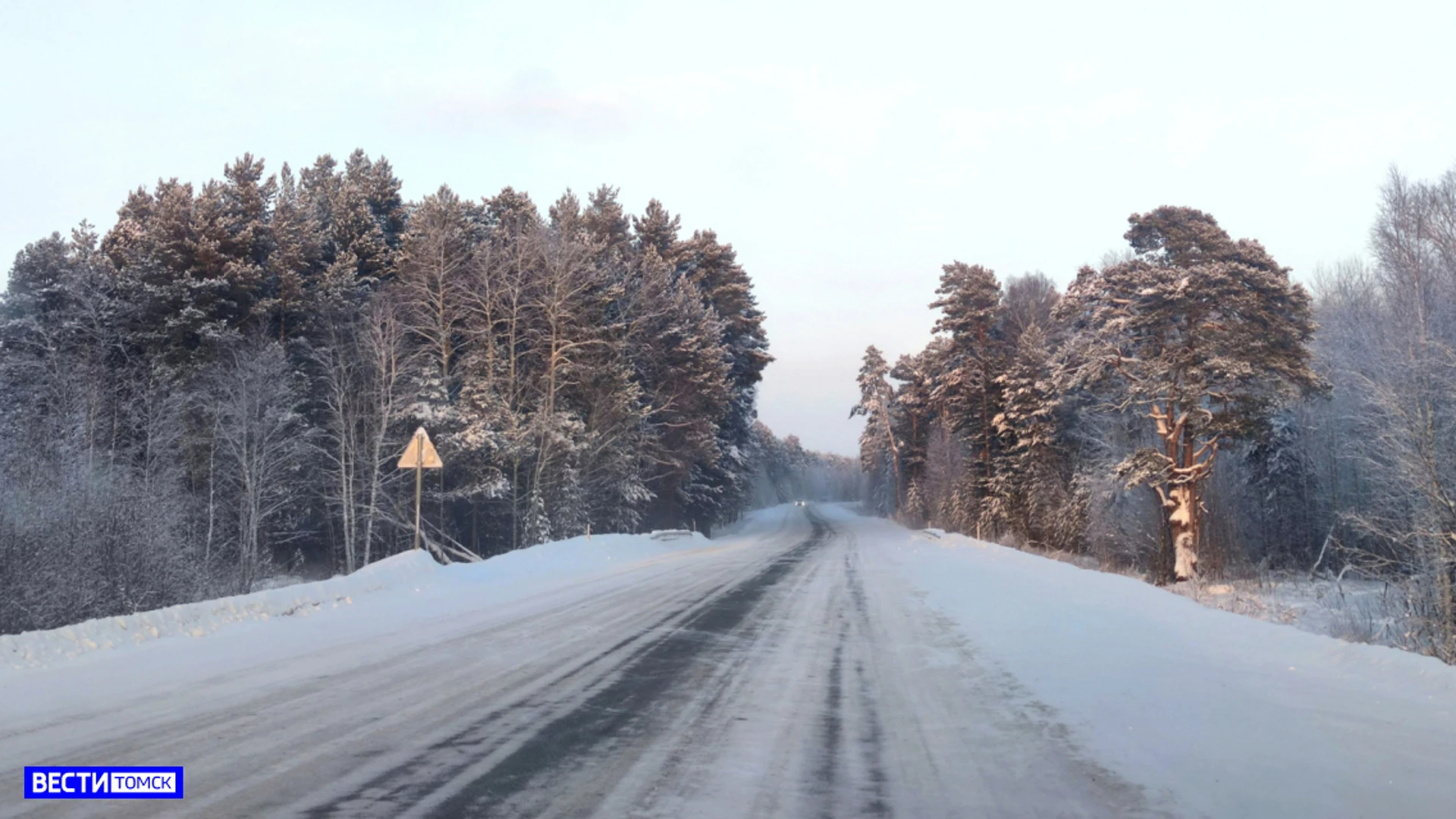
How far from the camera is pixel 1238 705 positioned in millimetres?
6410

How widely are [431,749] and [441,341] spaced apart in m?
26.2

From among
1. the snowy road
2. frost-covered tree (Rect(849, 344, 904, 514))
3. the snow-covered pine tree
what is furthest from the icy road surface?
frost-covered tree (Rect(849, 344, 904, 514))

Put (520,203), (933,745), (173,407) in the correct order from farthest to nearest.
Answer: (520,203), (173,407), (933,745)

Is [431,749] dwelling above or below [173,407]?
below

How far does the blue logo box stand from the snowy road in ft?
0.34

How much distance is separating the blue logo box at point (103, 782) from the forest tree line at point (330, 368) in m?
16.2

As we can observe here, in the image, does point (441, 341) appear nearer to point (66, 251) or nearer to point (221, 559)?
point (221, 559)

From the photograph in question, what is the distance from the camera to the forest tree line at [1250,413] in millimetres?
15977

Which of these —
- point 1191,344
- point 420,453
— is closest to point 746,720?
point 420,453

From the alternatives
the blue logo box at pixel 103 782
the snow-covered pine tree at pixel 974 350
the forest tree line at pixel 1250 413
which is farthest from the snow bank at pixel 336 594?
the snow-covered pine tree at pixel 974 350

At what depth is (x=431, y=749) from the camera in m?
5.18

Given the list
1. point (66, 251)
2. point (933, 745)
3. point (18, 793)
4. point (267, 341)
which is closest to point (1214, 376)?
point (933, 745)

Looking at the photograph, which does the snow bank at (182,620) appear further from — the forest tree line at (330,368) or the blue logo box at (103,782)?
the forest tree line at (330,368)

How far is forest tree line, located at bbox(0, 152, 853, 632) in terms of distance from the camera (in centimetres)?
2558
